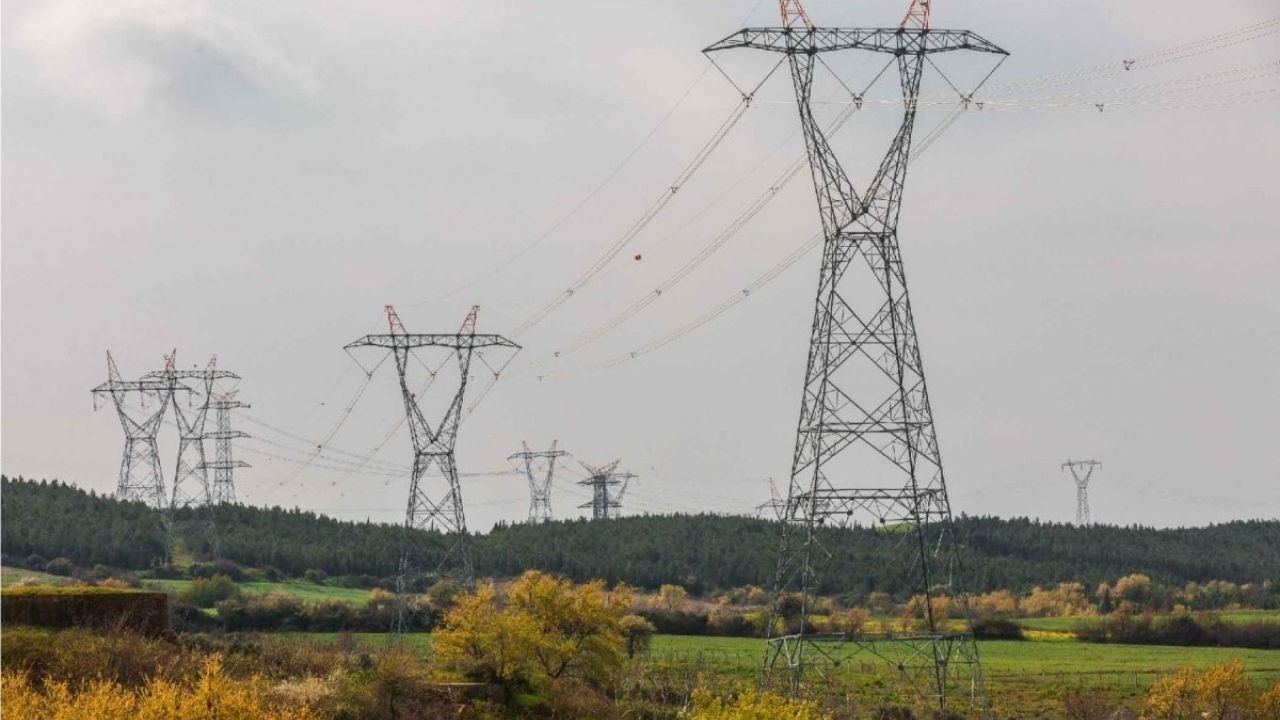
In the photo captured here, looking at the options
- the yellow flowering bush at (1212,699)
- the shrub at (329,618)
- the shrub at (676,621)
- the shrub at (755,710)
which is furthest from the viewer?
the shrub at (676,621)

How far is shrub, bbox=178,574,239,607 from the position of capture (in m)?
156

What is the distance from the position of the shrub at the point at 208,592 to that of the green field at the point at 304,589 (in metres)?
2.76

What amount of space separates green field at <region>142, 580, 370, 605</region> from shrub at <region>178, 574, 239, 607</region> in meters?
2.76

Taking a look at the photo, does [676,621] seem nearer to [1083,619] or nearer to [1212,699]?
[1083,619]

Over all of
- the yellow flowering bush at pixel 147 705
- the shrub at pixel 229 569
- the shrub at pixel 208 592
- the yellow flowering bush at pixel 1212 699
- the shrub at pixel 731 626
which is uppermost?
the shrub at pixel 229 569

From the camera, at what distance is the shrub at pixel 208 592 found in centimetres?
15612

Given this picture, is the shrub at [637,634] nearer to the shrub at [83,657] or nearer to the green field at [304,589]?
the green field at [304,589]

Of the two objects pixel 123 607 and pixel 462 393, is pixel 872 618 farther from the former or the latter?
pixel 123 607

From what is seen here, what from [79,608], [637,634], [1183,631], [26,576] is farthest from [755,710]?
[26,576]

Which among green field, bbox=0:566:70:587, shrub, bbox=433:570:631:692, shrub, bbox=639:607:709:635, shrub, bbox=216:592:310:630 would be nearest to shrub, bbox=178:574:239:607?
shrub, bbox=216:592:310:630

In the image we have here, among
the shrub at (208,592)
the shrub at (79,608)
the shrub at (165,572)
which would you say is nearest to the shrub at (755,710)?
the shrub at (79,608)

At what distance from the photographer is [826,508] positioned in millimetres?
72312

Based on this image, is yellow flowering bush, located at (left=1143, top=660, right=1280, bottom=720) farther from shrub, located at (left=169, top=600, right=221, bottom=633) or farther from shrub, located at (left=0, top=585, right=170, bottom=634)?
shrub, located at (left=169, top=600, right=221, bottom=633)

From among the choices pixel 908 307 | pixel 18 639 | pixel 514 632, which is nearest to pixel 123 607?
pixel 18 639
